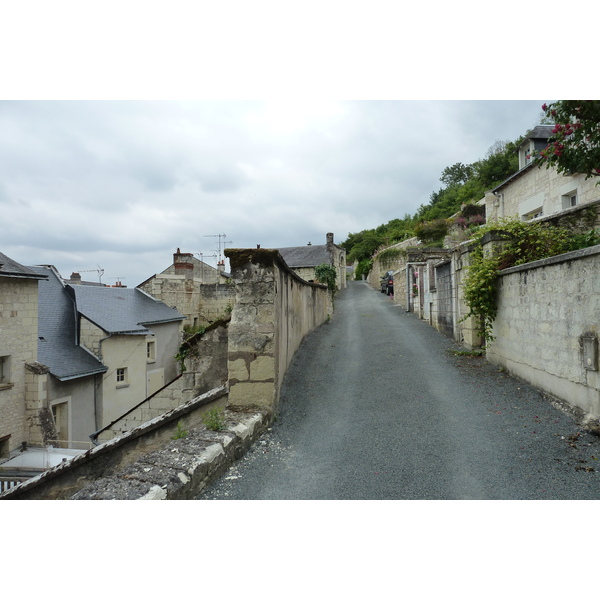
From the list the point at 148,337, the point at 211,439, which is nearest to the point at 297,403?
the point at 211,439

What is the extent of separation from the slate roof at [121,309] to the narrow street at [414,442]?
40.0ft

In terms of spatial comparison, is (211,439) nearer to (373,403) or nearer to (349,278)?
(373,403)

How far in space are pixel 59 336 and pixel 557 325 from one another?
16477 millimetres

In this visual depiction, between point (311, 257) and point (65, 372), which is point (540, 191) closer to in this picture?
point (65, 372)

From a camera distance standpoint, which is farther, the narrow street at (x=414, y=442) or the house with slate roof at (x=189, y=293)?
the house with slate roof at (x=189, y=293)

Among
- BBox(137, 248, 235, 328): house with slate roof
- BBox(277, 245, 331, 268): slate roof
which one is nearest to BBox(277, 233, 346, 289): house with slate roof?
BBox(277, 245, 331, 268): slate roof

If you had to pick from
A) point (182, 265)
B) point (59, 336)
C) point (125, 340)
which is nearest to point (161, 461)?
point (59, 336)

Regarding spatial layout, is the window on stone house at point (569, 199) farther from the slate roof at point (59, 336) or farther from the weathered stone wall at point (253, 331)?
the slate roof at point (59, 336)

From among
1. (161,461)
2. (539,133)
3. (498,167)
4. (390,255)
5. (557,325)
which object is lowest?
(161,461)

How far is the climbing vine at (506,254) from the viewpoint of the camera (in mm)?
6227

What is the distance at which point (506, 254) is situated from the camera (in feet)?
21.8

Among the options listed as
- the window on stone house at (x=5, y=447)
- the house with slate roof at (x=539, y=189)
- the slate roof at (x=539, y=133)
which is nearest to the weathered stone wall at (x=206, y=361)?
the window on stone house at (x=5, y=447)

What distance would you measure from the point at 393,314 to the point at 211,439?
1316 centimetres

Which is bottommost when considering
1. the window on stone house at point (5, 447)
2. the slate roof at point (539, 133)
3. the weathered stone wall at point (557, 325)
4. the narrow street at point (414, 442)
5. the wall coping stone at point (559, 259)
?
the window on stone house at point (5, 447)
